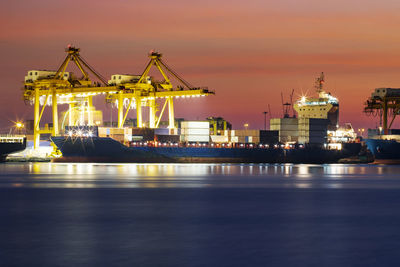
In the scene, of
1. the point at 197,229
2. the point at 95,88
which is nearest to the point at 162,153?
the point at 95,88

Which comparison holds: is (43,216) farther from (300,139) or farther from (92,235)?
(300,139)

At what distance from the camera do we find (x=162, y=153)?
91500mm

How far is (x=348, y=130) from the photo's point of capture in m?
120

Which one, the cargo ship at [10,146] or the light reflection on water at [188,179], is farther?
the cargo ship at [10,146]

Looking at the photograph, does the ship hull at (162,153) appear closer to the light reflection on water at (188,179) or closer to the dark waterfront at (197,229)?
the light reflection on water at (188,179)

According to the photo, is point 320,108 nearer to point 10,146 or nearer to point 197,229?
point 10,146

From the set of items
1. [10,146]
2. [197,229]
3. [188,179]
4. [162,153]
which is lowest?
[197,229]

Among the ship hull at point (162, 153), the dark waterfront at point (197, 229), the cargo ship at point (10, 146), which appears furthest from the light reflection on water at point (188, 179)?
the cargo ship at point (10, 146)

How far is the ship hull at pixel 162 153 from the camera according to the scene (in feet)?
293

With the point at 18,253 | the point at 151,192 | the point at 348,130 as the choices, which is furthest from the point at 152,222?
the point at 348,130

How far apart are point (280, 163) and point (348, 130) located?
91.1ft

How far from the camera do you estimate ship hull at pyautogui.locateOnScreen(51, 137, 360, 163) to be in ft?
293

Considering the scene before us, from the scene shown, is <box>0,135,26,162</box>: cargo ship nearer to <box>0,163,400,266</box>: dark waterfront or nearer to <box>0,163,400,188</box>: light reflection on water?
<box>0,163,400,188</box>: light reflection on water

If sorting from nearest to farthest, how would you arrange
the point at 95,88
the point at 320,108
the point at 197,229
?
the point at 197,229 → the point at 95,88 → the point at 320,108
